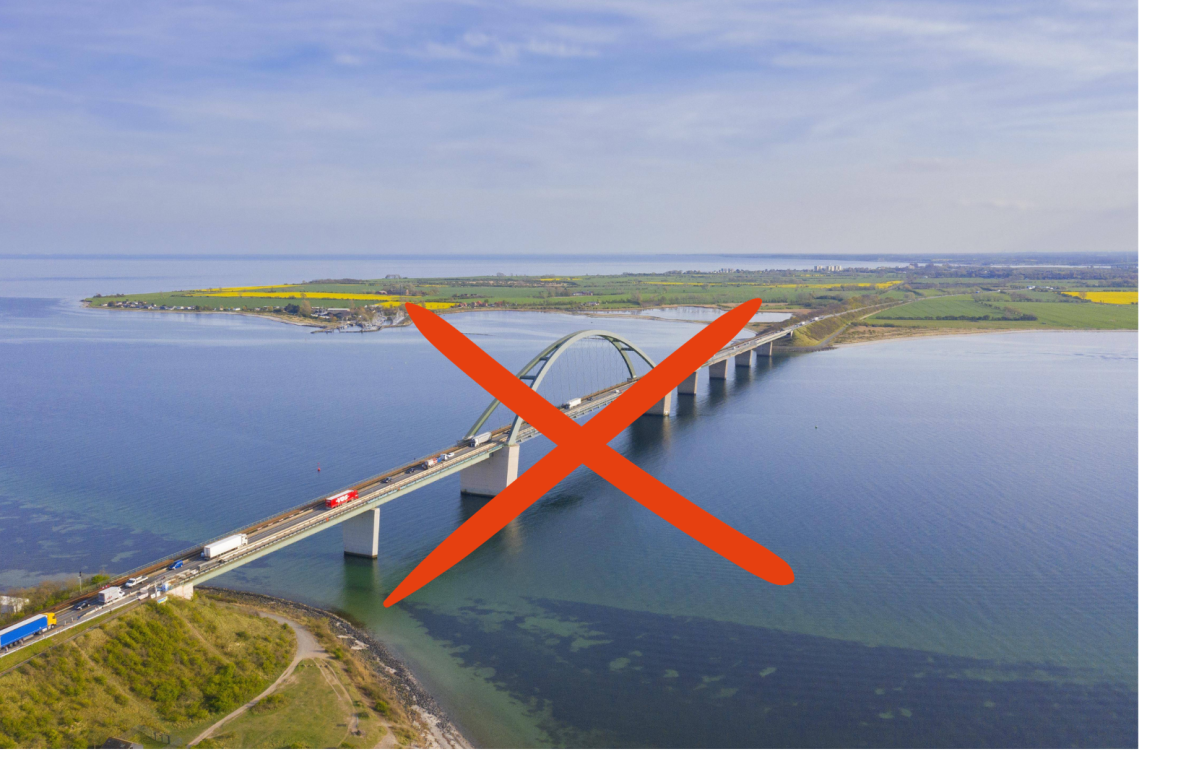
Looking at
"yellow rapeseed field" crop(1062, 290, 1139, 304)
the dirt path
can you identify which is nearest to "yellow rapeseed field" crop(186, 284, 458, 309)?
the dirt path

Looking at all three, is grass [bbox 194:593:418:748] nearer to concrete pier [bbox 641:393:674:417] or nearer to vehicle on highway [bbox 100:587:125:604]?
vehicle on highway [bbox 100:587:125:604]

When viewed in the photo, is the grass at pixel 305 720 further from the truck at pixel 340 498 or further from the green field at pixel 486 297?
the green field at pixel 486 297

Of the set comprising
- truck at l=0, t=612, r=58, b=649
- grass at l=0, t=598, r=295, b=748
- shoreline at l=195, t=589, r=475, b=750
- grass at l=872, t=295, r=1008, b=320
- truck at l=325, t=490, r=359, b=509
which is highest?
grass at l=872, t=295, r=1008, b=320

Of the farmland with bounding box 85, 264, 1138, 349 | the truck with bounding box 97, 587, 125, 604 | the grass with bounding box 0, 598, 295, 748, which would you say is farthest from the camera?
the farmland with bounding box 85, 264, 1138, 349

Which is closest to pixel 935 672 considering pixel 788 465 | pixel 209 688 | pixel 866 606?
pixel 866 606

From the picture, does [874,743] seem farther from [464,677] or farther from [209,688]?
A: [209,688]
